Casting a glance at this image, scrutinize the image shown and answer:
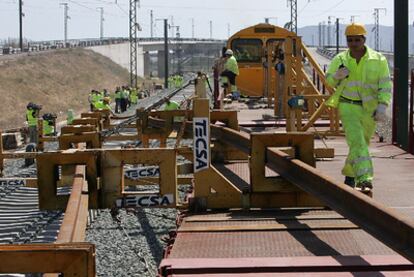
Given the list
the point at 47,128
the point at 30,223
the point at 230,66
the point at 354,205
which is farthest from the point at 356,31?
the point at 47,128

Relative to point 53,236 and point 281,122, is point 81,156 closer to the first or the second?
point 53,236

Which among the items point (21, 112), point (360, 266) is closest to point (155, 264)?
point (360, 266)

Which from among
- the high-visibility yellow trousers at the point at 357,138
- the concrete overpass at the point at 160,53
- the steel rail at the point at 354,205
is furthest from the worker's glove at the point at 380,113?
the concrete overpass at the point at 160,53

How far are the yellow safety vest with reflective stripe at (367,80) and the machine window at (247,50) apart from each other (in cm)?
1616

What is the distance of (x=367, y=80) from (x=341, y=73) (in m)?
0.26

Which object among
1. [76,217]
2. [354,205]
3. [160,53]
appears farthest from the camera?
[160,53]

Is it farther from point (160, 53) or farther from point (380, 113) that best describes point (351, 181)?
point (160, 53)

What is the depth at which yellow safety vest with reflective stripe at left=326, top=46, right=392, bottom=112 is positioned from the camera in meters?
6.65

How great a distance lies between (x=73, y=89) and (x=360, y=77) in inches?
2886

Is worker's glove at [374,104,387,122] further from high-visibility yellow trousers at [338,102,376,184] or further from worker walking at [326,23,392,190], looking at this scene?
high-visibility yellow trousers at [338,102,376,184]

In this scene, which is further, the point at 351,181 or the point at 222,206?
the point at 351,181

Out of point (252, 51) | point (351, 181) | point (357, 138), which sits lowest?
point (351, 181)

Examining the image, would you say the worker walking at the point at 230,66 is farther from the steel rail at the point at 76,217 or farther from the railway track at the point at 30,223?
the steel rail at the point at 76,217

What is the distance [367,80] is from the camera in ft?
22.0
